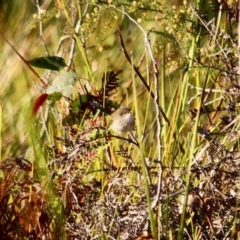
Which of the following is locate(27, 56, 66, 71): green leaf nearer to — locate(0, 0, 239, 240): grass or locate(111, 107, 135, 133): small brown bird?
locate(0, 0, 239, 240): grass

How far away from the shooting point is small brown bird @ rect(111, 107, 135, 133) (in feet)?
5.28

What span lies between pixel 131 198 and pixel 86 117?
0.23 metres

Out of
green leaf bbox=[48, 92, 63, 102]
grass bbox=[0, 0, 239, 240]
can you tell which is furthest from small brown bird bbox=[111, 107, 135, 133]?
green leaf bbox=[48, 92, 63, 102]

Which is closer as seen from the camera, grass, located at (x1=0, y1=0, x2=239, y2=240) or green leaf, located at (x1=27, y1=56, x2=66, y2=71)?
grass, located at (x1=0, y1=0, x2=239, y2=240)

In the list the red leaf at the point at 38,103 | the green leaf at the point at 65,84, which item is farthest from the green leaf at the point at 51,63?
the red leaf at the point at 38,103

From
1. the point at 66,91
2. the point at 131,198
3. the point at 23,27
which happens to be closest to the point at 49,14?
the point at 66,91

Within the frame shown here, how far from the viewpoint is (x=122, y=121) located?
63.6 inches

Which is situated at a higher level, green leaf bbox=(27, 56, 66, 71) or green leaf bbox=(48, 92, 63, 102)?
green leaf bbox=(27, 56, 66, 71)

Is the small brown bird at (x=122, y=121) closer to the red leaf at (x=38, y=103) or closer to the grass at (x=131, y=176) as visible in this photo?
the grass at (x=131, y=176)

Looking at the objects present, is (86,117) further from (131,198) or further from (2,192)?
(2,192)

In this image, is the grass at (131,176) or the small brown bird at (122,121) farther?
the small brown bird at (122,121)

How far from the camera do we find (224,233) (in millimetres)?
1646

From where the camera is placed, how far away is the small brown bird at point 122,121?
5.28 feet

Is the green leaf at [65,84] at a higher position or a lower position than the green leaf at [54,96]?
higher
